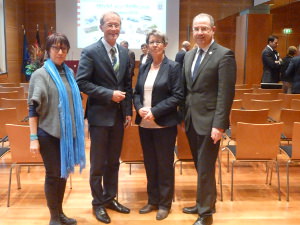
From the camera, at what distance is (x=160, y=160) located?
328 centimetres

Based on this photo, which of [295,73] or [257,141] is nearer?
[257,141]

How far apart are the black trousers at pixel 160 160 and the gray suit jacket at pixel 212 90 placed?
0.30 metres

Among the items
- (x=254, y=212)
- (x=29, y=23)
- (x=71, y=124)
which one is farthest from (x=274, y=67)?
(x=29, y=23)

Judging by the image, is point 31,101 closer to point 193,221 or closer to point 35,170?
point 193,221

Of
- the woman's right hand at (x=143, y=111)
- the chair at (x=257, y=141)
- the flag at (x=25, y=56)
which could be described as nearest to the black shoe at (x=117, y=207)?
the woman's right hand at (x=143, y=111)

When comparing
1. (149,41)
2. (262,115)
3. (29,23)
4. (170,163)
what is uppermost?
(29,23)

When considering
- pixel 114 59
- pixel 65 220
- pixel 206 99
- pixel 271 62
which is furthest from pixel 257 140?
pixel 271 62

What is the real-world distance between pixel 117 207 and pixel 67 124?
1081 millimetres

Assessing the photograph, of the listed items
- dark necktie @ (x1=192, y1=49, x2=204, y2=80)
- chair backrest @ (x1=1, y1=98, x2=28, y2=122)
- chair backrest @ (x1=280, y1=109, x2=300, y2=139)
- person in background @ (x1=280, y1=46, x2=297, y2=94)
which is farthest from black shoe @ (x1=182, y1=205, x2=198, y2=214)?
person in background @ (x1=280, y1=46, x2=297, y2=94)

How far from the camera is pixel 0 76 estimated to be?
1016 cm

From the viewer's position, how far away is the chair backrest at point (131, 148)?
3801mm

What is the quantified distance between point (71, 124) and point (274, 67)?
5.74m

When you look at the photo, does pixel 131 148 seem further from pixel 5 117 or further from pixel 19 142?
pixel 5 117

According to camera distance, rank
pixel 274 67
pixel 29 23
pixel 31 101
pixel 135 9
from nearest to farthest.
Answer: pixel 31 101 < pixel 274 67 < pixel 135 9 < pixel 29 23
